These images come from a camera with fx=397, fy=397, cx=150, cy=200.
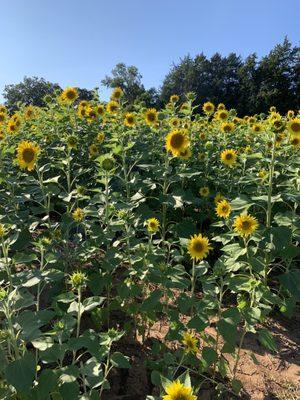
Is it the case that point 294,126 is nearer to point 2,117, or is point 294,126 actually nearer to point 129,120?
point 129,120

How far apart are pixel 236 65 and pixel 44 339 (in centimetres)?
5158

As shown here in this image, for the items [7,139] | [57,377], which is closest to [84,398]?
[57,377]

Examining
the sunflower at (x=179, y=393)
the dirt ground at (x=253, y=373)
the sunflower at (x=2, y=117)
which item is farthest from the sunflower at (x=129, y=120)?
the sunflower at (x=179, y=393)

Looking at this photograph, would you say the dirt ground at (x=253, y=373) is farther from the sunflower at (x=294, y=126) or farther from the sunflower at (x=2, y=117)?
the sunflower at (x=2, y=117)

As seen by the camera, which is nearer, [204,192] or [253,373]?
[253,373]

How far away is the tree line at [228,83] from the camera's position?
37188 mm

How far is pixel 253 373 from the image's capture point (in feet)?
8.92

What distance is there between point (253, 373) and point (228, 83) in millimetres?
44842

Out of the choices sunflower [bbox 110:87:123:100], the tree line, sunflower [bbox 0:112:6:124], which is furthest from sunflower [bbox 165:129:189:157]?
the tree line

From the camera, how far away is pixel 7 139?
499 centimetres

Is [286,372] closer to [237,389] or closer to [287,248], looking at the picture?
[237,389]

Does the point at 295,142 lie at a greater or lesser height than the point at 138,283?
greater

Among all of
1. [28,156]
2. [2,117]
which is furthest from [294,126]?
[2,117]

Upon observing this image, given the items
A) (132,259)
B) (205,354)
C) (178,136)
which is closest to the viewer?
(205,354)
